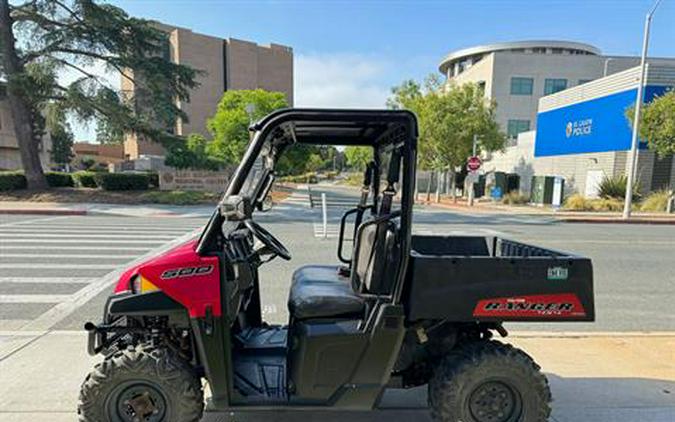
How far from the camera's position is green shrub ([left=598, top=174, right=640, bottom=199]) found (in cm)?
2247

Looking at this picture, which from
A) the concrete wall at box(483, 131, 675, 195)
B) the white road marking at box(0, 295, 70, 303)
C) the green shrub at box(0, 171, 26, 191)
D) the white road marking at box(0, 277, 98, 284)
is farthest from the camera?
the concrete wall at box(483, 131, 675, 195)

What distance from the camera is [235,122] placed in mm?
27453

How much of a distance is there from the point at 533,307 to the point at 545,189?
77.8 ft

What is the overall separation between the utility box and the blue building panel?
3974 mm

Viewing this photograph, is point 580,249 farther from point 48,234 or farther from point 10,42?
point 10,42

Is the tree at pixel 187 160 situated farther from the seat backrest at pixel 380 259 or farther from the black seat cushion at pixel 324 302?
the seat backrest at pixel 380 259

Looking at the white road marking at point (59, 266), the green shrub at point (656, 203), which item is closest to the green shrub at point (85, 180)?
the white road marking at point (59, 266)

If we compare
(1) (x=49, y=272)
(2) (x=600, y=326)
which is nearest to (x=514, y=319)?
(2) (x=600, y=326)

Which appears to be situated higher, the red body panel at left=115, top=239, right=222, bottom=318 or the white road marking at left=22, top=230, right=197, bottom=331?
the red body panel at left=115, top=239, right=222, bottom=318

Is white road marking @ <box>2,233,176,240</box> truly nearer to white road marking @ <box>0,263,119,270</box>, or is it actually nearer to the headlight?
white road marking @ <box>0,263,119,270</box>

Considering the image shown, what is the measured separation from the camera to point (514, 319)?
2.53 m

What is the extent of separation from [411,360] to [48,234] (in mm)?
10824

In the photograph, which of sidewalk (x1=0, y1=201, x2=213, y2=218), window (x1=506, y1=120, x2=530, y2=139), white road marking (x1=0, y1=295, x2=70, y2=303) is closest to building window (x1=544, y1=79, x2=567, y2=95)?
window (x1=506, y1=120, x2=530, y2=139)

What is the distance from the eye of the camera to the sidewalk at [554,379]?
2.92 metres
